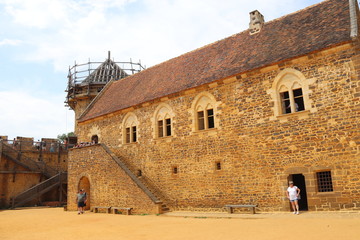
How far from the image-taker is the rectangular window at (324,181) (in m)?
12.3

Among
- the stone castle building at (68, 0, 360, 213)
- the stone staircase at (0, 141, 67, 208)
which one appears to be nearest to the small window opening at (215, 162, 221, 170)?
the stone castle building at (68, 0, 360, 213)

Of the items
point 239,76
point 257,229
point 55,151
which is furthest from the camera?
point 55,151

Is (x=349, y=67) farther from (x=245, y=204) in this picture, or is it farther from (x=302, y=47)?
(x=245, y=204)

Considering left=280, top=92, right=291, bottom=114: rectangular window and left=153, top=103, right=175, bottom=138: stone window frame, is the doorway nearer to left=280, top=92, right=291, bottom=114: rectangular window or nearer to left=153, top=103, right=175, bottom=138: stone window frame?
left=280, top=92, right=291, bottom=114: rectangular window

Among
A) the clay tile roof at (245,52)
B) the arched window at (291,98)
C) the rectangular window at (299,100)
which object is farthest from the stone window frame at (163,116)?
the rectangular window at (299,100)

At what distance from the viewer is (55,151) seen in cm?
3056

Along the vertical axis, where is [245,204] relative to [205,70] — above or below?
below

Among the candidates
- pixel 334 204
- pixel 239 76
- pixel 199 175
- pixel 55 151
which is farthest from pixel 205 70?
pixel 55 151

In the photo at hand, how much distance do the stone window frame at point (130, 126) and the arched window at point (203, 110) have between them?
4.74 meters

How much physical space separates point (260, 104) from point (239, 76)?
6.05ft

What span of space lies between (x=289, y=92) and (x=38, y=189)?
22141 mm

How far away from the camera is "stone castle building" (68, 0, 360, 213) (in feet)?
40.2

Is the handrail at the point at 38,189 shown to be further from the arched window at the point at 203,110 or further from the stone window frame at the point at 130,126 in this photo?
the arched window at the point at 203,110

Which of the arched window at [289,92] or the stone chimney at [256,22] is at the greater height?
the stone chimney at [256,22]
